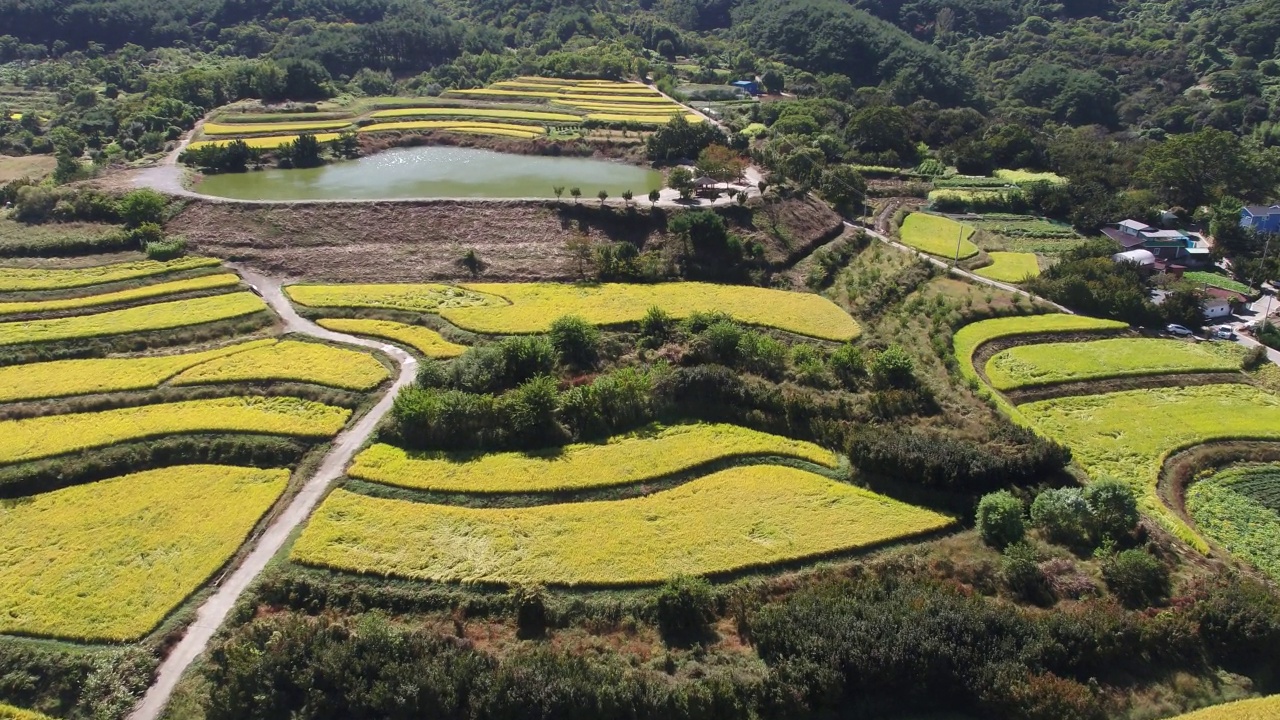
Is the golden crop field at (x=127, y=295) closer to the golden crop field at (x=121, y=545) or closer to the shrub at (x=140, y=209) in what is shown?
the shrub at (x=140, y=209)

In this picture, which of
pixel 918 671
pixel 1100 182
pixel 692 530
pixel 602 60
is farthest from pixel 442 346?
pixel 602 60

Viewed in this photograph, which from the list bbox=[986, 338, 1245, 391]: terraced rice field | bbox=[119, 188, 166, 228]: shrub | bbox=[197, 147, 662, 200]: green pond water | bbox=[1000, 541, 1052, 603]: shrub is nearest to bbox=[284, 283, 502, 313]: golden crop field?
bbox=[119, 188, 166, 228]: shrub

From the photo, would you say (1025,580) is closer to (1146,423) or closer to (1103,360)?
(1146,423)

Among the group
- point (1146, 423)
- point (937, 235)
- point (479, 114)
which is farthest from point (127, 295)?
point (937, 235)

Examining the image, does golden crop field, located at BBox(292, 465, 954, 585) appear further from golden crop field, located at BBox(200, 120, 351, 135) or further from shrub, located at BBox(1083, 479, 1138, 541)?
golden crop field, located at BBox(200, 120, 351, 135)

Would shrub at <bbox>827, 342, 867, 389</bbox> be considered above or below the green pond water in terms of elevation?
below

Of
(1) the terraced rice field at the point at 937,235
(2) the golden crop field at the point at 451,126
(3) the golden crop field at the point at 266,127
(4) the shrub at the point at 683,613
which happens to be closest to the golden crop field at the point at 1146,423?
(4) the shrub at the point at 683,613

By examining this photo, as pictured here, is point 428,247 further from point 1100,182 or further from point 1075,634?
point 1100,182
